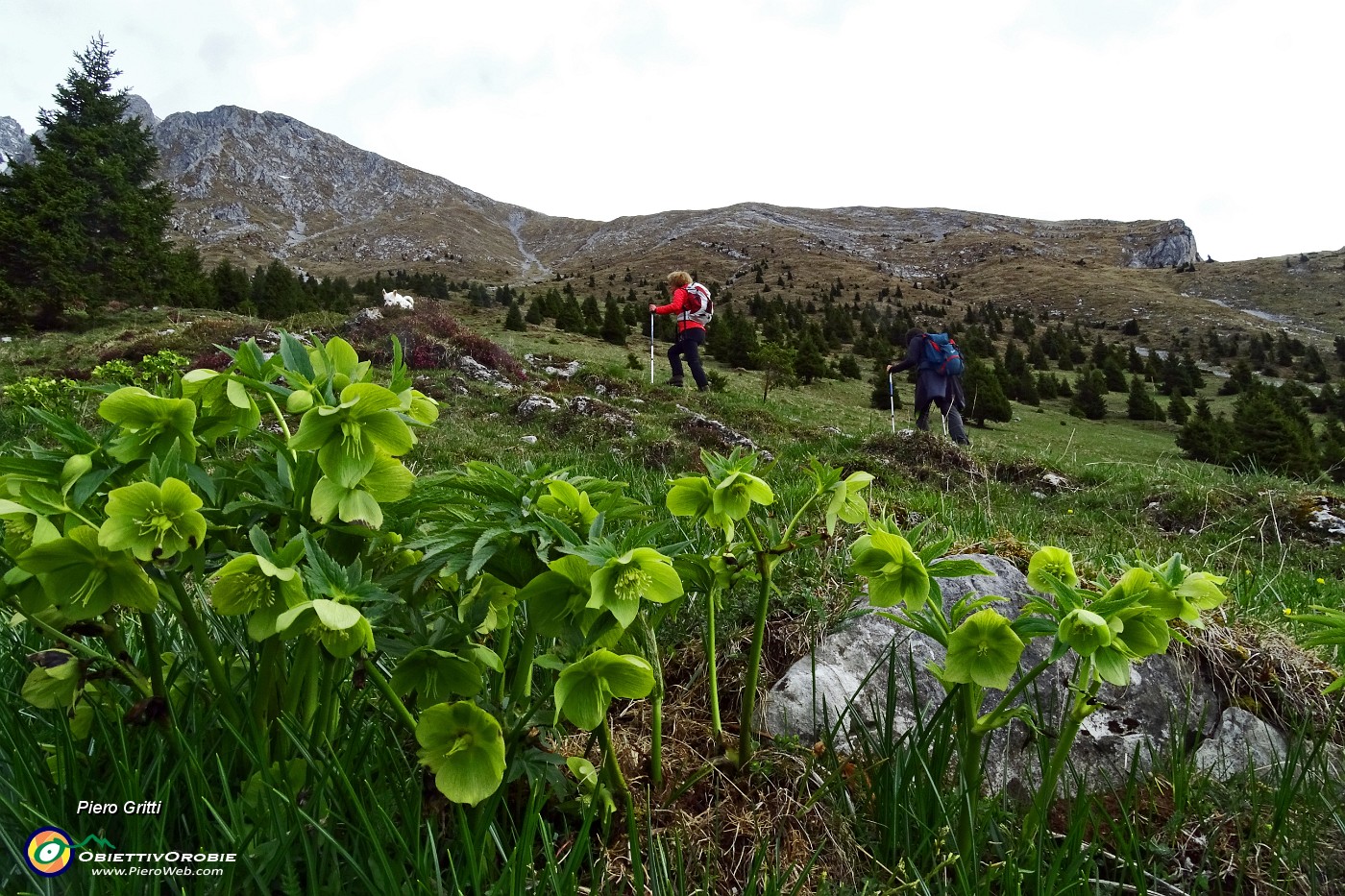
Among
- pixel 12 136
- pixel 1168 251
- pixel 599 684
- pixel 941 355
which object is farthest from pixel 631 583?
pixel 12 136

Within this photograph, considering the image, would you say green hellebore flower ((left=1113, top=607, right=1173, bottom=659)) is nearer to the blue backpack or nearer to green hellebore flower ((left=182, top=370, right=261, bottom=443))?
green hellebore flower ((left=182, top=370, right=261, bottom=443))

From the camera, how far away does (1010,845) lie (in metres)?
1.18

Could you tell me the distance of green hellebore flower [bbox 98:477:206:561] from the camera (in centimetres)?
78

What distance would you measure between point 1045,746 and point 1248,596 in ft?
7.49

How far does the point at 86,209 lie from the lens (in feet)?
62.3

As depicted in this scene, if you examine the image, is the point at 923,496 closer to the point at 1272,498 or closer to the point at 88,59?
the point at 1272,498

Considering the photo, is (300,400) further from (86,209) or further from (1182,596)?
(86,209)

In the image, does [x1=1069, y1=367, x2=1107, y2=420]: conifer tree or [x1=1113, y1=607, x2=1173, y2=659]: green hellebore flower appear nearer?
[x1=1113, y1=607, x2=1173, y2=659]: green hellebore flower

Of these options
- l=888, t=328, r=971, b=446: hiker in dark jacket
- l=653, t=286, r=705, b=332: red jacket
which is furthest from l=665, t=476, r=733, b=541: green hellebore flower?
l=653, t=286, r=705, b=332: red jacket

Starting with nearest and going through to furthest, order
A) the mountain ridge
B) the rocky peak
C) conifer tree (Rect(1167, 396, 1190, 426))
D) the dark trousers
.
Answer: the dark trousers
conifer tree (Rect(1167, 396, 1190, 426))
the mountain ridge
the rocky peak

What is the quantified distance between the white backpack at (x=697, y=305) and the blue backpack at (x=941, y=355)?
3.97 meters

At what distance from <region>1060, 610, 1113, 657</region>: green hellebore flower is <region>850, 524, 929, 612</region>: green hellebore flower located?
0.20 m

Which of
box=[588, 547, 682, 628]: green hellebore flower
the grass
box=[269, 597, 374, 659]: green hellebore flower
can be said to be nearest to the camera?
box=[269, 597, 374, 659]: green hellebore flower

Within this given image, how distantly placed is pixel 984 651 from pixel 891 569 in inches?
6.9
